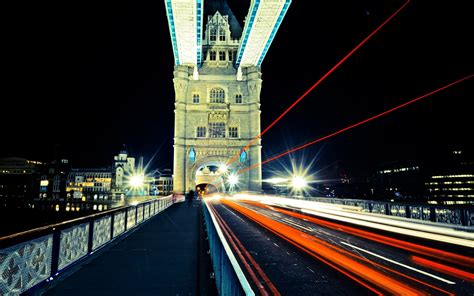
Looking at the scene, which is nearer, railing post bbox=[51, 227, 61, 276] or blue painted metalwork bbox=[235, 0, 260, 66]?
railing post bbox=[51, 227, 61, 276]

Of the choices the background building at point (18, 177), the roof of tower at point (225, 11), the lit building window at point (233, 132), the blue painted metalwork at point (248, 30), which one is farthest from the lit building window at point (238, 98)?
the background building at point (18, 177)

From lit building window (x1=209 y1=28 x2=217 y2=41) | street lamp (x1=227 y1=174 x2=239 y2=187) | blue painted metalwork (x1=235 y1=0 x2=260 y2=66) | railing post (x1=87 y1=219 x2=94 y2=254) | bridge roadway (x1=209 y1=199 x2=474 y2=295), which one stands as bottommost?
bridge roadway (x1=209 y1=199 x2=474 y2=295)

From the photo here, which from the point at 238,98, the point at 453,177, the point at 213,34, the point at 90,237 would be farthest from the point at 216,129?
the point at 453,177

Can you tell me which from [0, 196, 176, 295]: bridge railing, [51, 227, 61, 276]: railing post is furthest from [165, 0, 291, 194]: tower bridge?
[51, 227, 61, 276]: railing post

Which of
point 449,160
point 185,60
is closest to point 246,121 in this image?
point 185,60

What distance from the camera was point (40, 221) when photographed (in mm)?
66562

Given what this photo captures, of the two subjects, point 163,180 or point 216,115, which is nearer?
point 216,115

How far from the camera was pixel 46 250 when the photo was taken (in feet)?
19.4

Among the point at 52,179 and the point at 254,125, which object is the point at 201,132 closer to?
the point at 254,125

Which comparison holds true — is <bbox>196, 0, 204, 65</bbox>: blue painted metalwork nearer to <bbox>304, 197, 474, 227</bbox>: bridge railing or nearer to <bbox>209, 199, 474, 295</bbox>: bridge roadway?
<bbox>304, 197, 474, 227</bbox>: bridge railing

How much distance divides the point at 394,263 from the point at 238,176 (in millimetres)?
43436

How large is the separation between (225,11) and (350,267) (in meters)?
59.4

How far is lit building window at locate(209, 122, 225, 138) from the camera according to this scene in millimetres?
51469

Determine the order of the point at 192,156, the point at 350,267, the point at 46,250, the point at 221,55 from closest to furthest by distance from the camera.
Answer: the point at 46,250 → the point at 350,267 → the point at 192,156 → the point at 221,55
